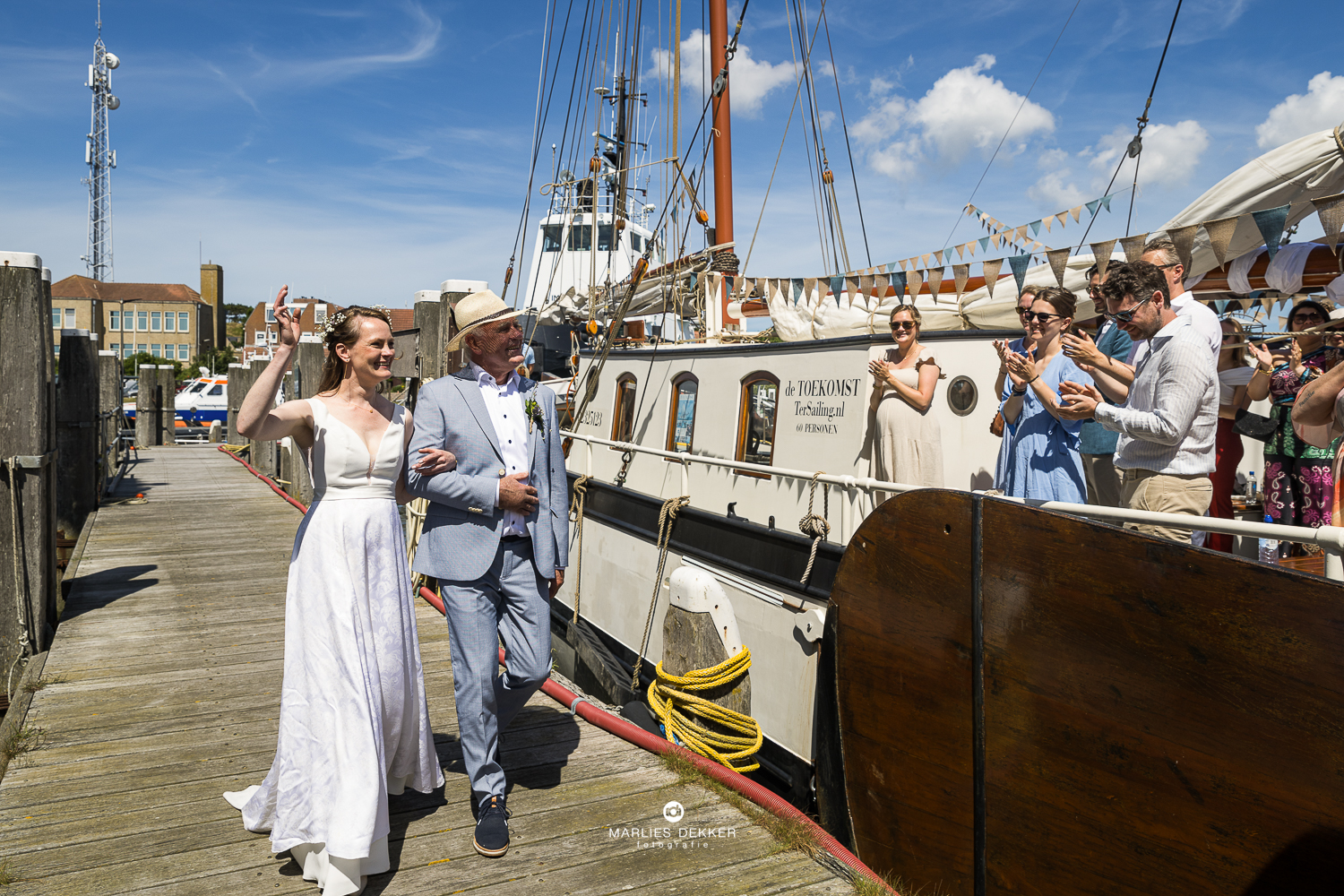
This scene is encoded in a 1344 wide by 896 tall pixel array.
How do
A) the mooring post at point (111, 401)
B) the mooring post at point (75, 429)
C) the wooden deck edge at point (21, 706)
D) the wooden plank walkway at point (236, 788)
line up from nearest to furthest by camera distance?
the wooden plank walkway at point (236, 788)
the wooden deck edge at point (21, 706)
the mooring post at point (75, 429)
the mooring post at point (111, 401)

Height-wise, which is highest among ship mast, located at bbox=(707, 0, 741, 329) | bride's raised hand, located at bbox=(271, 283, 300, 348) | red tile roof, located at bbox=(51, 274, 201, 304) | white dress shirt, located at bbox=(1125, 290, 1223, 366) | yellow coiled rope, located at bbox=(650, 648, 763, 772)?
red tile roof, located at bbox=(51, 274, 201, 304)

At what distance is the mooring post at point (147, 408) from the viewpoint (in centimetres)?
2161

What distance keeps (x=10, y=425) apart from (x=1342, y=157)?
7379 mm

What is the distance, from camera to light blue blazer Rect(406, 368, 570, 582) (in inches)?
122

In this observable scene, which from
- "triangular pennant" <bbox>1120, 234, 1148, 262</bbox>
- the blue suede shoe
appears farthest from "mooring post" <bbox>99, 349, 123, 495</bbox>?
"triangular pennant" <bbox>1120, 234, 1148, 262</bbox>

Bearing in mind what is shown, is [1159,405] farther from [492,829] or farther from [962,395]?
[492,829]

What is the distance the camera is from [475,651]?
10.3ft

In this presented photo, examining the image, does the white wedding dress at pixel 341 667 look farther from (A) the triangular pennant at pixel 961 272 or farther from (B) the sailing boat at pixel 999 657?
(A) the triangular pennant at pixel 961 272

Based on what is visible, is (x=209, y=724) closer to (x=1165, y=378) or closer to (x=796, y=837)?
(x=796, y=837)

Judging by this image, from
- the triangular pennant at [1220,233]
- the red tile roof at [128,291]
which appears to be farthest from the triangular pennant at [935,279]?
the red tile roof at [128,291]

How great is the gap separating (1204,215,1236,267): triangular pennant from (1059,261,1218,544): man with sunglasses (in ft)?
2.32

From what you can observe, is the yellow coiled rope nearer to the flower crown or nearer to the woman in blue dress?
the woman in blue dress

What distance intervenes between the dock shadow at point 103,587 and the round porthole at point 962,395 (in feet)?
21.1

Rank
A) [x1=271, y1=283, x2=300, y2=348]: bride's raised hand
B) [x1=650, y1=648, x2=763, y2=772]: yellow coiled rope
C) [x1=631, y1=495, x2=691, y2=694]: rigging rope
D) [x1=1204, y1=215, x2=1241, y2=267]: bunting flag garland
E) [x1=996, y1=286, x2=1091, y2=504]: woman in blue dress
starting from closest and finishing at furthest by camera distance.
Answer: [x1=271, y1=283, x2=300, y2=348]: bride's raised hand < [x1=1204, y1=215, x2=1241, y2=267]: bunting flag garland < [x1=996, y1=286, x2=1091, y2=504]: woman in blue dress < [x1=650, y1=648, x2=763, y2=772]: yellow coiled rope < [x1=631, y1=495, x2=691, y2=694]: rigging rope
